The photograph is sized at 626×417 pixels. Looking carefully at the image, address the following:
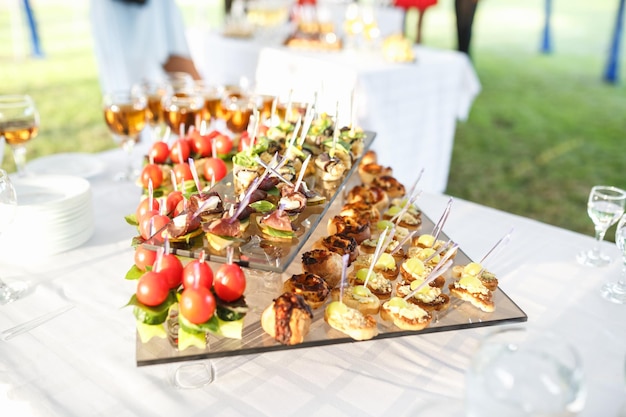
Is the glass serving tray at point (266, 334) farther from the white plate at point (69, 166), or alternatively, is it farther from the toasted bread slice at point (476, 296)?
the white plate at point (69, 166)

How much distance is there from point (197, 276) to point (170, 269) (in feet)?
0.27

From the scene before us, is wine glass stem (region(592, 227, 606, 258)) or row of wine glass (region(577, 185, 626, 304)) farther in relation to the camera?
wine glass stem (region(592, 227, 606, 258))

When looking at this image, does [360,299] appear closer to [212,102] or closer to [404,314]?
[404,314]

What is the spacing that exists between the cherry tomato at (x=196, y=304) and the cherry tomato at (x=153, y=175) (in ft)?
2.43

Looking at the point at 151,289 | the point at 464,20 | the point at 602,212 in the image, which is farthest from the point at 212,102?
the point at 464,20

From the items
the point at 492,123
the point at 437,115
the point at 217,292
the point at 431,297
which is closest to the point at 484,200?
the point at 437,115

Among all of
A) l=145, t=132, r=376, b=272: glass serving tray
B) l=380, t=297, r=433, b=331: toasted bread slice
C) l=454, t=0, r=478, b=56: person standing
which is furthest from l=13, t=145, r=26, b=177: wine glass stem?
l=454, t=0, r=478, b=56: person standing

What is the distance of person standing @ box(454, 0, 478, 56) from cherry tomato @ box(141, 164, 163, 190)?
5.96 m

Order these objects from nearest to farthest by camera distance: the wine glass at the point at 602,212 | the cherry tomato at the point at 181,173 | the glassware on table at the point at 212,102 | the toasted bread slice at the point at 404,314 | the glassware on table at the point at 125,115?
1. the toasted bread slice at the point at 404,314
2. the wine glass at the point at 602,212
3. the cherry tomato at the point at 181,173
4. the glassware on table at the point at 125,115
5. the glassware on table at the point at 212,102

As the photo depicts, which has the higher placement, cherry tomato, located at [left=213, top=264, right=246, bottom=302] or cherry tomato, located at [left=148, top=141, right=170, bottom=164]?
cherry tomato, located at [left=148, top=141, right=170, bottom=164]

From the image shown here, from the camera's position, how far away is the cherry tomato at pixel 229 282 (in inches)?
41.4

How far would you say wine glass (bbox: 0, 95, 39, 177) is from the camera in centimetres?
174

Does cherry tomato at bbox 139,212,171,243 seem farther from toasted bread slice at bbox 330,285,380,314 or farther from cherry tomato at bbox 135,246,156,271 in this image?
toasted bread slice at bbox 330,285,380,314

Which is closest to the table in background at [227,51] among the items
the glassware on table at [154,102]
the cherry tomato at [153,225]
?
the glassware on table at [154,102]
